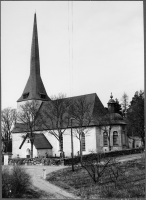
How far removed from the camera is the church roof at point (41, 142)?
13704 millimetres

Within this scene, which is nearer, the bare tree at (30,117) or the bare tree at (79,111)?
the bare tree at (79,111)

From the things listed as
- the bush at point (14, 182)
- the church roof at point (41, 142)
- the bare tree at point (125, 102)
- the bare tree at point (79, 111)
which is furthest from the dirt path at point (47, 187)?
the church roof at point (41, 142)

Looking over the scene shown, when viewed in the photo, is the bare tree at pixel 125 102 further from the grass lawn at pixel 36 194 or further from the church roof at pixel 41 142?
the church roof at pixel 41 142

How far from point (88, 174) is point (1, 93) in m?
2.35

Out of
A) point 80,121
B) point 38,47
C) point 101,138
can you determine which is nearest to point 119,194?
point 38,47

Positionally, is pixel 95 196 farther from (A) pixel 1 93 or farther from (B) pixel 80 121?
(B) pixel 80 121

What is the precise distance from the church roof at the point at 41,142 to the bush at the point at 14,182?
8.28 meters

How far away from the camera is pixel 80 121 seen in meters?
8.40

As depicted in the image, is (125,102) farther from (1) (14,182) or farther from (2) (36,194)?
(1) (14,182)

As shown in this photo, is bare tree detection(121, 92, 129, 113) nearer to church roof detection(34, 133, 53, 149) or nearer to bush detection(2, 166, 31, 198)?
bush detection(2, 166, 31, 198)

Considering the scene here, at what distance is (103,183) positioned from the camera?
546 centimetres

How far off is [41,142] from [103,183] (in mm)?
9112

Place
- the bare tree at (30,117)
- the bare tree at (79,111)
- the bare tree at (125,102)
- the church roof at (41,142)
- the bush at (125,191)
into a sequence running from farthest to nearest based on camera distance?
the church roof at (41,142)
the bare tree at (30,117)
the bare tree at (79,111)
the bare tree at (125,102)
the bush at (125,191)

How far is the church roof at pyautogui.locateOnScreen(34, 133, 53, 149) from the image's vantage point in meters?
13.7
